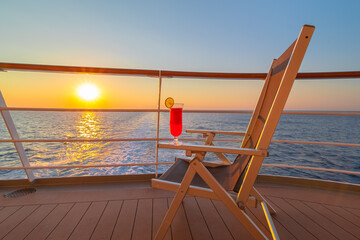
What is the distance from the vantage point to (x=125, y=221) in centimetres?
121

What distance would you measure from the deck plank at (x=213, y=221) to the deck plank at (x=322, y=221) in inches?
25.0

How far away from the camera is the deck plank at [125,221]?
108 centimetres

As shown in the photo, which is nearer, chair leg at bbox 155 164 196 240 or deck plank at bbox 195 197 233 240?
chair leg at bbox 155 164 196 240

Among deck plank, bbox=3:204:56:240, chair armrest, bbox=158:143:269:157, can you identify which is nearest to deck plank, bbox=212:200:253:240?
chair armrest, bbox=158:143:269:157

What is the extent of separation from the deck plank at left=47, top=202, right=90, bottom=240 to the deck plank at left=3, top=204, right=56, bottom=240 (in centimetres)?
16

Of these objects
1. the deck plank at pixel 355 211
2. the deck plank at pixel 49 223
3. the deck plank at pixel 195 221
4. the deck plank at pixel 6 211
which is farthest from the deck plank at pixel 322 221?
the deck plank at pixel 6 211

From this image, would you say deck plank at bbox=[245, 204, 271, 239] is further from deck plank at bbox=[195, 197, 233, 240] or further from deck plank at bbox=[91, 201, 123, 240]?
deck plank at bbox=[91, 201, 123, 240]

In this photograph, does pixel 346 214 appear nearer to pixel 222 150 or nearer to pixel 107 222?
pixel 222 150

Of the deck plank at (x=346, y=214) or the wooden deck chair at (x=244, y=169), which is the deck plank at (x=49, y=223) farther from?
the deck plank at (x=346, y=214)

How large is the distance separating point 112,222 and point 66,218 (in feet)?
1.08

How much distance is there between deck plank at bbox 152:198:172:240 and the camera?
1142 mm

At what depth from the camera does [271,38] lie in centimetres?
1237

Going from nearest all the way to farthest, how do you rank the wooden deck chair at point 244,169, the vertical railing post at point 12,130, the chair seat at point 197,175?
the wooden deck chair at point 244,169 < the chair seat at point 197,175 < the vertical railing post at point 12,130

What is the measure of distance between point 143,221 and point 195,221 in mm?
338
